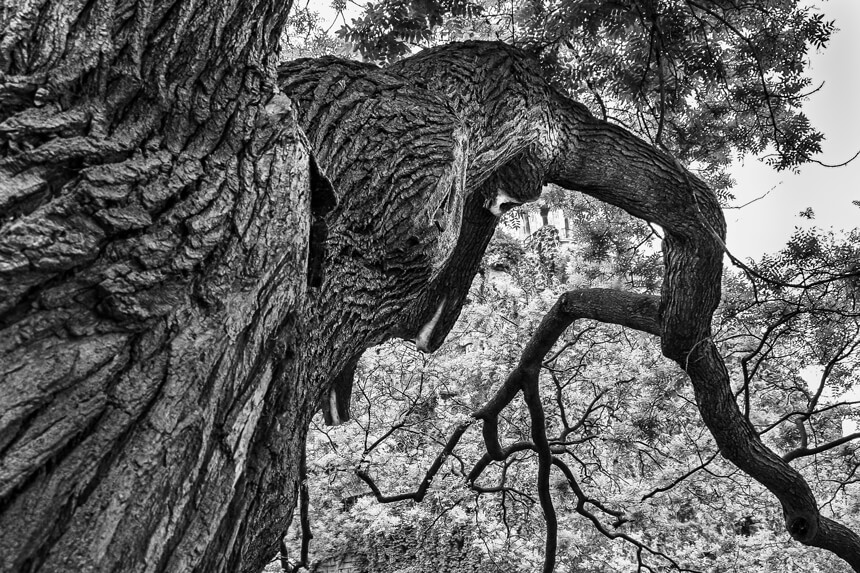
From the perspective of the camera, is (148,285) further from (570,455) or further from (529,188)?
(570,455)

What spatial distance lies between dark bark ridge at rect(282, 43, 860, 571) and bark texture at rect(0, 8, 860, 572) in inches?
5.2

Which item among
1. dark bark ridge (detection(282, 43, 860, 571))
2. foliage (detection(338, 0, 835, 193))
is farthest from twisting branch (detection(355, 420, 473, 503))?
foliage (detection(338, 0, 835, 193))

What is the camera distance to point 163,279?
0.93m

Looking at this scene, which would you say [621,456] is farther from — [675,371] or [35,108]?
[35,108]

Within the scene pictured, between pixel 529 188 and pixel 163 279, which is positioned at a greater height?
pixel 529 188

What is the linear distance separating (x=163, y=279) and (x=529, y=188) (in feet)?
6.77

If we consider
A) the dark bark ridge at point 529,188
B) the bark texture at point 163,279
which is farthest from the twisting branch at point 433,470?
the bark texture at point 163,279

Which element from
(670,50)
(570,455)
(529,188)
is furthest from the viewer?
(570,455)

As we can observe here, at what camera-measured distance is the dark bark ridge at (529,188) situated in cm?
177

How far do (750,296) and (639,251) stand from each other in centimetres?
88

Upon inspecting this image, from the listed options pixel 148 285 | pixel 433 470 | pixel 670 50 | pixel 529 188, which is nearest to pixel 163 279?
pixel 148 285

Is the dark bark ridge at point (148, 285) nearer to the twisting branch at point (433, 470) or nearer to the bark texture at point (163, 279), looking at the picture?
the bark texture at point (163, 279)

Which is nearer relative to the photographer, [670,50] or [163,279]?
[163,279]

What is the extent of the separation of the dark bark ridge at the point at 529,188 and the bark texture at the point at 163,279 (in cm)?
13
